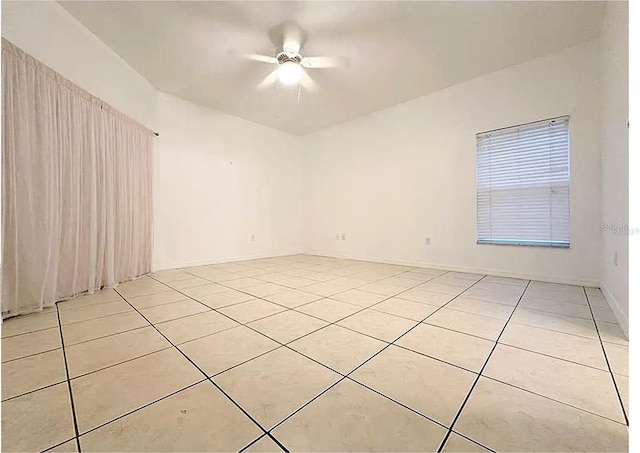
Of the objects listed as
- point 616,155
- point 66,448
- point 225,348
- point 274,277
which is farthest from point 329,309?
point 616,155

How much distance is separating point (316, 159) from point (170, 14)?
3485 millimetres

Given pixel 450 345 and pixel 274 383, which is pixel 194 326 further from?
pixel 450 345

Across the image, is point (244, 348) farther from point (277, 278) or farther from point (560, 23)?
point (560, 23)

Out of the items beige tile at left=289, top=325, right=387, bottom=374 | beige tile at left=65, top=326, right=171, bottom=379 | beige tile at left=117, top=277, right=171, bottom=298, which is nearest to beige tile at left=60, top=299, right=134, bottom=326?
beige tile at left=117, top=277, right=171, bottom=298

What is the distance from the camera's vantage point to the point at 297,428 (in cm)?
85

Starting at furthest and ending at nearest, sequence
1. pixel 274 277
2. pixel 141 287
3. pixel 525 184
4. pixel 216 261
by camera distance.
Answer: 1. pixel 216 261
2. pixel 274 277
3. pixel 525 184
4. pixel 141 287

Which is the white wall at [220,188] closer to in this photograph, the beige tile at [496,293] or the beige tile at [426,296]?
the beige tile at [426,296]

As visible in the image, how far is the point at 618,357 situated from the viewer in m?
1.30

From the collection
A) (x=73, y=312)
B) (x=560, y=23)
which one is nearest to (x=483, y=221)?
(x=560, y=23)

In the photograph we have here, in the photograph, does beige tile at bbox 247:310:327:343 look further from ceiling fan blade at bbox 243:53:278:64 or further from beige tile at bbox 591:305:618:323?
ceiling fan blade at bbox 243:53:278:64

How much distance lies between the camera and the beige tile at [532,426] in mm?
787

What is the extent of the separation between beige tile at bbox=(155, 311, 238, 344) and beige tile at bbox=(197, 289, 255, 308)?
9.8 inches

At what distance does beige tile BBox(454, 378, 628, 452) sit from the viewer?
787 mm

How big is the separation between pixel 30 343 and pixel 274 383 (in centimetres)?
151
